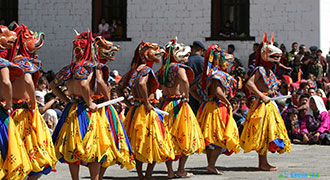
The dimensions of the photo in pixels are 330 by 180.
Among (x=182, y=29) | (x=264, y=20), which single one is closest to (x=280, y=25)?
(x=264, y=20)

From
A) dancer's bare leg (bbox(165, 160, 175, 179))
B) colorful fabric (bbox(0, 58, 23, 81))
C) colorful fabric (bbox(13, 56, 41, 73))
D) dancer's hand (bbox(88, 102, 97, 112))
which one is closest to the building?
dancer's bare leg (bbox(165, 160, 175, 179))

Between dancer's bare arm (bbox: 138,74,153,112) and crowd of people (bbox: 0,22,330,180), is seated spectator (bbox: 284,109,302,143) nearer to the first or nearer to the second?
crowd of people (bbox: 0,22,330,180)

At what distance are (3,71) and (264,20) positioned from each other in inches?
603

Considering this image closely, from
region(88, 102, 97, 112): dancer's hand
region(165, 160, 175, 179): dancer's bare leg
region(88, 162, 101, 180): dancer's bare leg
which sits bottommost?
region(165, 160, 175, 179): dancer's bare leg

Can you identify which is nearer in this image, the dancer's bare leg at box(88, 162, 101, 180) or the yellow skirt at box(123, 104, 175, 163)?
the dancer's bare leg at box(88, 162, 101, 180)

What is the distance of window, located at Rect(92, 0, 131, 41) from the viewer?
76.9ft

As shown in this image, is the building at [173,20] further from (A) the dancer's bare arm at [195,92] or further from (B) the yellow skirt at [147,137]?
(B) the yellow skirt at [147,137]

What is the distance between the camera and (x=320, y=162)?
12.4 meters

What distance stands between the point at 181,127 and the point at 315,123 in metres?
6.41

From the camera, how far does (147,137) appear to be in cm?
994

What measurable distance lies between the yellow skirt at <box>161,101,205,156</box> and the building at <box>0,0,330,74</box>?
1163cm

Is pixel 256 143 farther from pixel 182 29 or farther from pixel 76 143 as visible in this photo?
pixel 182 29

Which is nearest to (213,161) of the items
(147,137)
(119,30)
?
(147,137)

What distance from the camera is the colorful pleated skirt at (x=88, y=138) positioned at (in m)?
8.87
